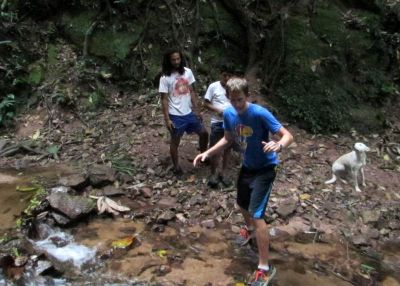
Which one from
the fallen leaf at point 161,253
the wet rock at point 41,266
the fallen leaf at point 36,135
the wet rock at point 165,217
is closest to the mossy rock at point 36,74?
the fallen leaf at point 36,135

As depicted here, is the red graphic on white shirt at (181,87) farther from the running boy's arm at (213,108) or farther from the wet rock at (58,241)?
the wet rock at (58,241)

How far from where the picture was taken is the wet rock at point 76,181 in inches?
252

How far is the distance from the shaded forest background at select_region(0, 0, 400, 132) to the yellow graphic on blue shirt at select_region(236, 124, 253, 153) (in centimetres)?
424

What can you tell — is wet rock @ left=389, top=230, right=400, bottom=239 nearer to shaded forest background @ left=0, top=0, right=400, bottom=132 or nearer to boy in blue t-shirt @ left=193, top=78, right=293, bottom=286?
boy in blue t-shirt @ left=193, top=78, right=293, bottom=286

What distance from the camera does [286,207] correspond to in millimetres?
6254

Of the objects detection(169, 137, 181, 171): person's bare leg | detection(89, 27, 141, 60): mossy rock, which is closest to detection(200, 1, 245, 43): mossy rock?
detection(89, 27, 141, 60): mossy rock

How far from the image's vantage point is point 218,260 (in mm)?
5246

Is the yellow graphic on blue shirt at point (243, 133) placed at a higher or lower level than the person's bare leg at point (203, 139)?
higher

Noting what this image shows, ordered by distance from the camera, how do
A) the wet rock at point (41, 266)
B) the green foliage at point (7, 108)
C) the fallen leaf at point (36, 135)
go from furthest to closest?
the green foliage at point (7, 108)
the fallen leaf at point (36, 135)
the wet rock at point (41, 266)

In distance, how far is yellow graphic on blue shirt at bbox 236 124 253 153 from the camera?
4434 millimetres

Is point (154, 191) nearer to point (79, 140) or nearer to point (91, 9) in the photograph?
point (79, 140)

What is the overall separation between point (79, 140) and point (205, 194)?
2740 millimetres

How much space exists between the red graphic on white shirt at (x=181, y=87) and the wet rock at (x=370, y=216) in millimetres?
2853

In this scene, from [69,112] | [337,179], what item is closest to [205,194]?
[337,179]
